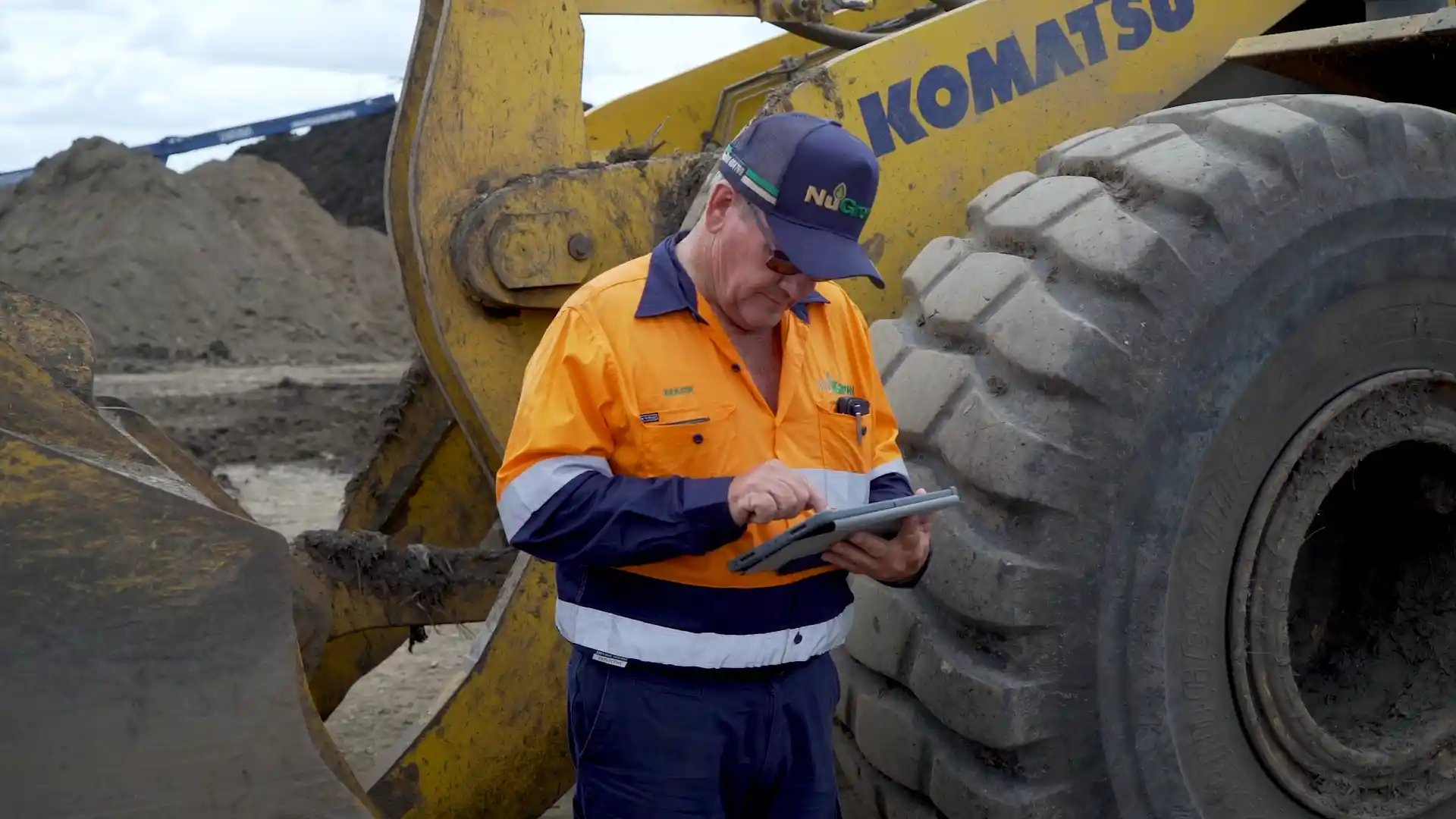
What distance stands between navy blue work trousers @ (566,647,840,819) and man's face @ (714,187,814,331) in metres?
0.59

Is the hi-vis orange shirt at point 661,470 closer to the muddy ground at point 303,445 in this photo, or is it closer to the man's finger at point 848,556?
the man's finger at point 848,556

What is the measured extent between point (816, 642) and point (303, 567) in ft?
5.53

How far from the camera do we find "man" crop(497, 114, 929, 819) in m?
2.33

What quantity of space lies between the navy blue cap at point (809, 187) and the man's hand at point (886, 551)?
1.34 feet

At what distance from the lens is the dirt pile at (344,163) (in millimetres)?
19641

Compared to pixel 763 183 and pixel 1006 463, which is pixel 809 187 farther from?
pixel 1006 463

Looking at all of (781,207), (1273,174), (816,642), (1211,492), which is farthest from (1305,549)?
(781,207)

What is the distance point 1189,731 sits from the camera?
289cm

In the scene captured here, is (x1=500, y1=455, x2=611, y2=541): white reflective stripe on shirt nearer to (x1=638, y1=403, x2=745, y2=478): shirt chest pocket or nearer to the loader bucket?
(x1=638, y1=403, x2=745, y2=478): shirt chest pocket

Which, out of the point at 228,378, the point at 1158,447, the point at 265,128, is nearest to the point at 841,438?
the point at 1158,447

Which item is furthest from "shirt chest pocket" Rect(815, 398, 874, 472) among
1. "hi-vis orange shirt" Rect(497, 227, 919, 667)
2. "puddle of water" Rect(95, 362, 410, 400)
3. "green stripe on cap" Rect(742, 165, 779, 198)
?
"puddle of water" Rect(95, 362, 410, 400)

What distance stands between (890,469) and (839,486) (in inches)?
6.7

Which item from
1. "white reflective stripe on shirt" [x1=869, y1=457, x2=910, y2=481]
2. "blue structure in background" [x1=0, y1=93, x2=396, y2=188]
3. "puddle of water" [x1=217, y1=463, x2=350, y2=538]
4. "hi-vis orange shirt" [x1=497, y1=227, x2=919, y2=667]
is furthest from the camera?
"blue structure in background" [x1=0, y1=93, x2=396, y2=188]

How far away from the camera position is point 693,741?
2387 millimetres
